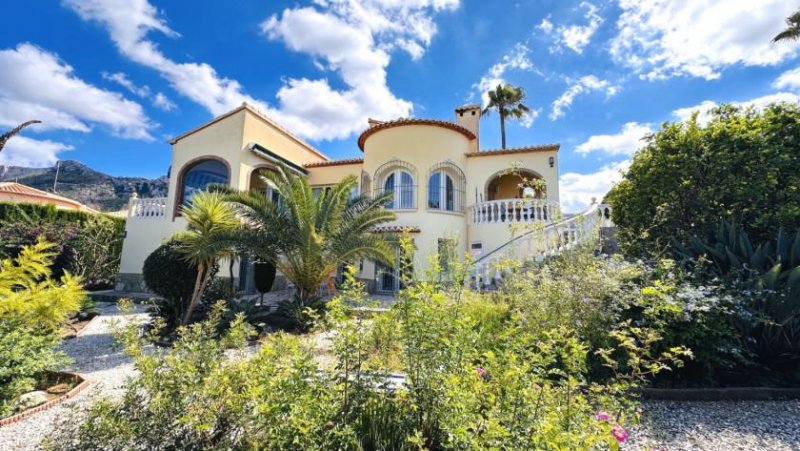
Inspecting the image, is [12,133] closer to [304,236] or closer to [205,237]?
[205,237]

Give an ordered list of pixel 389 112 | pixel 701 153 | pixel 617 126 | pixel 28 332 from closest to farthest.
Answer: pixel 28 332, pixel 701 153, pixel 617 126, pixel 389 112

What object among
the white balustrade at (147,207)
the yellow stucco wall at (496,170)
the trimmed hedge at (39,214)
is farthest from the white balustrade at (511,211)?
the trimmed hedge at (39,214)

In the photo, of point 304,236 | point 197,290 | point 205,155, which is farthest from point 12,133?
point 304,236

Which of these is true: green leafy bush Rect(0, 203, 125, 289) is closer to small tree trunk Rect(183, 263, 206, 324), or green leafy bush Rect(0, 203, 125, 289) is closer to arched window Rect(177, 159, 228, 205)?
arched window Rect(177, 159, 228, 205)

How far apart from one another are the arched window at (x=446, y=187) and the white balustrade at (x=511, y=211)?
97 cm

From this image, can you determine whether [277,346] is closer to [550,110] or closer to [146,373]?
[146,373]

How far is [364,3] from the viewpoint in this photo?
9781 mm

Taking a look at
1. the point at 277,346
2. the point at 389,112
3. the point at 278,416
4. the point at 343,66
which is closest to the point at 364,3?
the point at 343,66

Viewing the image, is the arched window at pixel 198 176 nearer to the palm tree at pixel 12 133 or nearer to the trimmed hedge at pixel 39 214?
the trimmed hedge at pixel 39 214

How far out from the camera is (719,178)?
8.34 m

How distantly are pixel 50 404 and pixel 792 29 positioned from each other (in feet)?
142

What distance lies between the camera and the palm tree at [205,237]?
27.5 ft

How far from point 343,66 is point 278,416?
1474 centimetres

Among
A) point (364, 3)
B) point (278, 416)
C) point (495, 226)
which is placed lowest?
point (278, 416)
